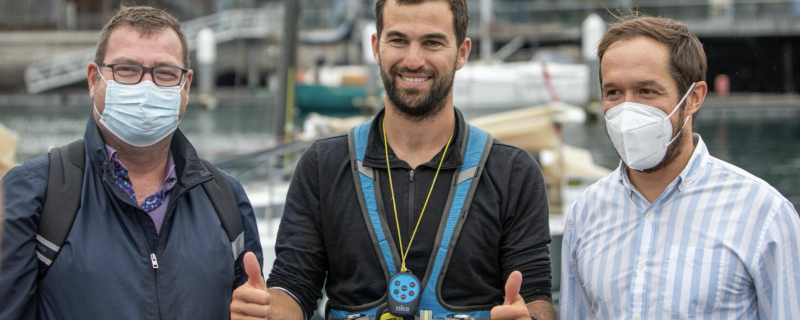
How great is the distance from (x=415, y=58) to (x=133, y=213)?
1.20 m

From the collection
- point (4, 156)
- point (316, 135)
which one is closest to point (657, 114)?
point (4, 156)

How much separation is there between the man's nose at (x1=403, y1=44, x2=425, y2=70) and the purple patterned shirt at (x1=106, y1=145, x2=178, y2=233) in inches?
39.4

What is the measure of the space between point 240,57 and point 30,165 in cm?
4585

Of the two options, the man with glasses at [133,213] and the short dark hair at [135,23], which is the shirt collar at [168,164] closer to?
the man with glasses at [133,213]

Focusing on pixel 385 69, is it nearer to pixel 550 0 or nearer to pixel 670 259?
pixel 670 259

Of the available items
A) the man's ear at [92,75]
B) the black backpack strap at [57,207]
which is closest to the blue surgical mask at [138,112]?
the man's ear at [92,75]

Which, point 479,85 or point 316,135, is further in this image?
point 479,85

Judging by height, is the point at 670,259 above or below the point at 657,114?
below

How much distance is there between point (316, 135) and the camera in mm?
11227

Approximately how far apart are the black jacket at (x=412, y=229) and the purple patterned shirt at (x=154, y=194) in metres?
0.48

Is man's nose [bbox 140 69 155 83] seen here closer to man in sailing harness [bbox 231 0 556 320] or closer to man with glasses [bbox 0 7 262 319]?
man with glasses [bbox 0 7 262 319]

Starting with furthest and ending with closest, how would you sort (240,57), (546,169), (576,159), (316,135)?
(240,57)
(576,159)
(316,135)
(546,169)

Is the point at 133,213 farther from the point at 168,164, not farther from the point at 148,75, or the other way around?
the point at 148,75

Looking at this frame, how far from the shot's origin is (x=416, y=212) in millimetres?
3172
